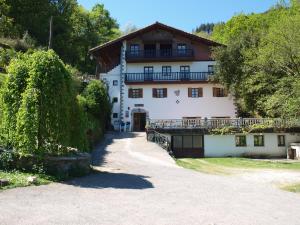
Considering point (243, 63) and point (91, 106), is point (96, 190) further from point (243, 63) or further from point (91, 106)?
point (243, 63)

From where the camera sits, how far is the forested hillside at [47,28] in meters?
43.6

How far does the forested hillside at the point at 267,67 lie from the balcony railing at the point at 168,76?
277 centimetres

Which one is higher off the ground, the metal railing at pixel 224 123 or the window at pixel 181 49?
the window at pixel 181 49

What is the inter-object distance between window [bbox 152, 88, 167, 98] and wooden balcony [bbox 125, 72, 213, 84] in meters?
0.95

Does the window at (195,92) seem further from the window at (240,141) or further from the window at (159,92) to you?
the window at (240,141)

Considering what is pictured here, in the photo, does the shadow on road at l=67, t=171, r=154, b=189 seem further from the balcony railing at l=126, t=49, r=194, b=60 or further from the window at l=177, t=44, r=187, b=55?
the window at l=177, t=44, r=187, b=55

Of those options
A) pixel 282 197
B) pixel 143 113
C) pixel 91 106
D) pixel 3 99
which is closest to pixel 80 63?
pixel 143 113

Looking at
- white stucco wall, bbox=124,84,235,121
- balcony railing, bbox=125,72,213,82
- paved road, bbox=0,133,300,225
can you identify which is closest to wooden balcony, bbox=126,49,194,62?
balcony railing, bbox=125,72,213,82

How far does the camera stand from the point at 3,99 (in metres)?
15.9

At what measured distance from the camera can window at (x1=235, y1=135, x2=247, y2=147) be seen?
35594 millimetres

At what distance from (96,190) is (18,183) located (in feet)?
8.66

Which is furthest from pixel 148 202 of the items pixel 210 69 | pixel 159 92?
pixel 210 69

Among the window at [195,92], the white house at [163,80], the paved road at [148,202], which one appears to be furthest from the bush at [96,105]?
the paved road at [148,202]

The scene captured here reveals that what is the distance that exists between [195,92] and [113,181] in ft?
99.8
